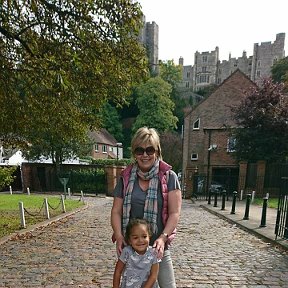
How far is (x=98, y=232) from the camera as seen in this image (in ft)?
27.6

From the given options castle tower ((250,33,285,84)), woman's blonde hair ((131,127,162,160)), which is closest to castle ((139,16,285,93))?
castle tower ((250,33,285,84))

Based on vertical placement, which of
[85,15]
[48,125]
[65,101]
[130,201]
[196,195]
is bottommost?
[196,195]

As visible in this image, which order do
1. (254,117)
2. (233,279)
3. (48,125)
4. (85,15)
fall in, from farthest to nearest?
(254,117)
(48,125)
(85,15)
(233,279)

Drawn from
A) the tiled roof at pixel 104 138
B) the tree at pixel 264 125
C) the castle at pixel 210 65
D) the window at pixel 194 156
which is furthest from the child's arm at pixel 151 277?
the castle at pixel 210 65

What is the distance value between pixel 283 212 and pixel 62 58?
6.71m

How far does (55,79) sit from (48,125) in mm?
2759

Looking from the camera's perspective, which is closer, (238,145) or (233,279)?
(233,279)

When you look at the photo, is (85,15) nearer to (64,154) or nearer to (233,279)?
(233,279)

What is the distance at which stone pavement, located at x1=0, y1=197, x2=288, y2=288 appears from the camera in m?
4.57

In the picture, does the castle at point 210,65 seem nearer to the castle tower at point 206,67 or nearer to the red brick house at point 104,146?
the castle tower at point 206,67

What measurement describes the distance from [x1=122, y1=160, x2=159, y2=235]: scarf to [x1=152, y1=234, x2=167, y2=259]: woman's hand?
0.12m

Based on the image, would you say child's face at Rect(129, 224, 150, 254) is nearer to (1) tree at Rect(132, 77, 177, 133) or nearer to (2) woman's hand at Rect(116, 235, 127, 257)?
(2) woman's hand at Rect(116, 235, 127, 257)

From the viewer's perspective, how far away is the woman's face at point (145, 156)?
275 cm

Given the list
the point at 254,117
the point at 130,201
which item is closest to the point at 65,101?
the point at 130,201
